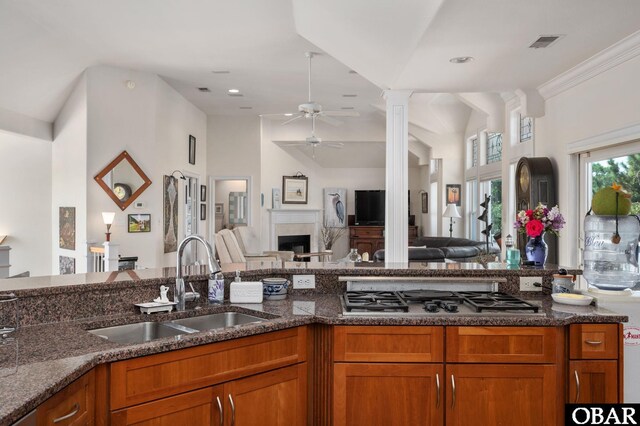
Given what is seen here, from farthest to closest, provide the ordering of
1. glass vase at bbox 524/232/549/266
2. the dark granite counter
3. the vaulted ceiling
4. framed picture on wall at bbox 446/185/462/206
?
framed picture on wall at bbox 446/185/462/206, the vaulted ceiling, glass vase at bbox 524/232/549/266, the dark granite counter

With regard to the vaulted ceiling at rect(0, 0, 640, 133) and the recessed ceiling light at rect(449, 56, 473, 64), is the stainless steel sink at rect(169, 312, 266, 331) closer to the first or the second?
the vaulted ceiling at rect(0, 0, 640, 133)

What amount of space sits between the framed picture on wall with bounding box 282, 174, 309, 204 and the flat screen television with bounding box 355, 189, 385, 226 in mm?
1221

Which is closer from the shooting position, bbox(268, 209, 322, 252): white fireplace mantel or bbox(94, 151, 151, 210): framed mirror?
bbox(94, 151, 151, 210): framed mirror

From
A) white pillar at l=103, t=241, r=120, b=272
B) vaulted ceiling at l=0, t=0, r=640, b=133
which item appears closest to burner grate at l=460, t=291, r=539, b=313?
vaulted ceiling at l=0, t=0, r=640, b=133

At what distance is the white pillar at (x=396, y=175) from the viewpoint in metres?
5.07

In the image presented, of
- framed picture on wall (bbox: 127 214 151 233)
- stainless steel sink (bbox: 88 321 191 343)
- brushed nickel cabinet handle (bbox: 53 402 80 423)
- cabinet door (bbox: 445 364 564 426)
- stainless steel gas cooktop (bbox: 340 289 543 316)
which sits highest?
framed picture on wall (bbox: 127 214 151 233)

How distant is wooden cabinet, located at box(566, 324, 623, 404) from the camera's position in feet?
7.67

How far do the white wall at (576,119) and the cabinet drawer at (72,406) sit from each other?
395 cm

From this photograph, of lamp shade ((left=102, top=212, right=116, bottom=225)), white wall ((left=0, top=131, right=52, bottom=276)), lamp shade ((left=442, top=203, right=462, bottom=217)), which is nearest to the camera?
lamp shade ((left=102, top=212, right=116, bottom=225))

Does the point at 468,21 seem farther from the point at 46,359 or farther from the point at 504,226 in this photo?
the point at 504,226

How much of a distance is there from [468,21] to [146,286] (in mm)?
2510

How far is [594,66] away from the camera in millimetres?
4285

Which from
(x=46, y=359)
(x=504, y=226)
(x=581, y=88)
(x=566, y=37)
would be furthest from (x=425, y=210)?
(x=46, y=359)

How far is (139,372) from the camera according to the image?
1.78 m
